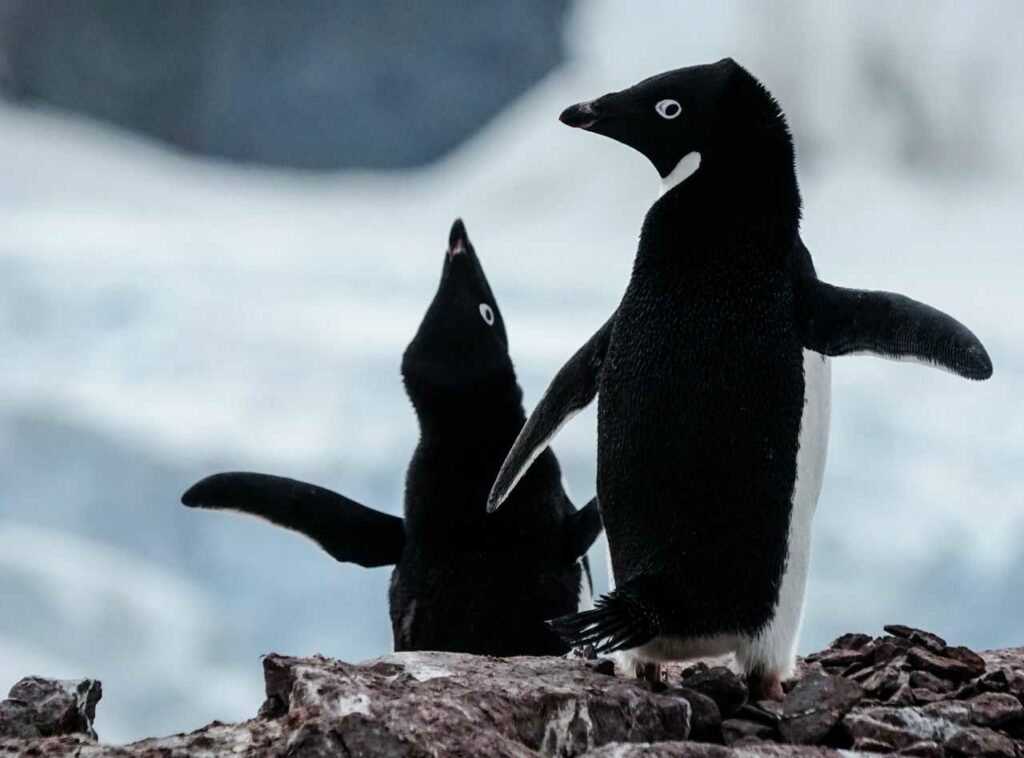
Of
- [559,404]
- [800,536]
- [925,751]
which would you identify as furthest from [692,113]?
[925,751]

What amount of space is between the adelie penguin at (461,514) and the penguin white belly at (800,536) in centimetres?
126

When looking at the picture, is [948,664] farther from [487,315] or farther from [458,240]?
[458,240]

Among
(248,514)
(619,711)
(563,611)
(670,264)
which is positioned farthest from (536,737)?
(248,514)

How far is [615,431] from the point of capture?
3.27 meters

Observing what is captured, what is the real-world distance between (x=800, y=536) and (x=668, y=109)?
4.12ft

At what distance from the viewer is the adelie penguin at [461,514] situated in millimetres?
4531

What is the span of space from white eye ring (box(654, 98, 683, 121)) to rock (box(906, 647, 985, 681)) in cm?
163

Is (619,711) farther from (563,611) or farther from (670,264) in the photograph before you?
(563,611)

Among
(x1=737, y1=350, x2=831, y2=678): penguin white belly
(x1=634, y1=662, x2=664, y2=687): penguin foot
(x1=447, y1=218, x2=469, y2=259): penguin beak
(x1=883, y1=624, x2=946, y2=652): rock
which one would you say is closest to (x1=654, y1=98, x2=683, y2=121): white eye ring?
(x1=737, y1=350, x2=831, y2=678): penguin white belly

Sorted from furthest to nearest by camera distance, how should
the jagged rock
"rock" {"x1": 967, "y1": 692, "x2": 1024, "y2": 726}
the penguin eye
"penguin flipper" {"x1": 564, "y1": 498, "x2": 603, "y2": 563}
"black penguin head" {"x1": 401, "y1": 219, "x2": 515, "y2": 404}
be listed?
1. the penguin eye
2. "black penguin head" {"x1": 401, "y1": 219, "x2": 515, "y2": 404}
3. "penguin flipper" {"x1": 564, "y1": 498, "x2": 603, "y2": 563}
4. "rock" {"x1": 967, "y1": 692, "x2": 1024, "y2": 726}
5. the jagged rock

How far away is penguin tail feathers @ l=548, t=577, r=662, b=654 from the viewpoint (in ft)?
9.46

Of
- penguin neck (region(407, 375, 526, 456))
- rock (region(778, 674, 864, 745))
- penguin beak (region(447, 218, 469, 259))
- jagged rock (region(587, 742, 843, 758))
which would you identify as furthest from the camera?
penguin beak (region(447, 218, 469, 259))

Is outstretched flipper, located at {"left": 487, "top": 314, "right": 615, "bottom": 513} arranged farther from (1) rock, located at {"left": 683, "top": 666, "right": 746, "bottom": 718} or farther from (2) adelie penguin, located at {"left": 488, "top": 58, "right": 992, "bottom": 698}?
(1) rock, located at {"left": 683, "top": 666, "right": 746, "bottom": 718}

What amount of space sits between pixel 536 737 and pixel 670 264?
1.39 metres
